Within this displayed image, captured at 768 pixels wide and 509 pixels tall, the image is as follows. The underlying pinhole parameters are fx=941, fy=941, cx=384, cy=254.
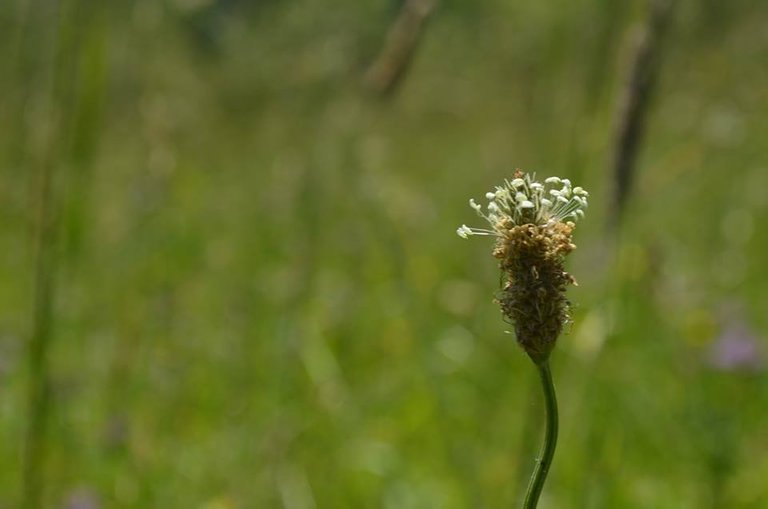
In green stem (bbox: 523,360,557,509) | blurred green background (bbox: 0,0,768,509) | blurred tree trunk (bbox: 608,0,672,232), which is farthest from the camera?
blurred green background (bbox: 0,0,768,509)

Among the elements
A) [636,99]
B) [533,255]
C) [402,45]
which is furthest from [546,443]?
[402,45]

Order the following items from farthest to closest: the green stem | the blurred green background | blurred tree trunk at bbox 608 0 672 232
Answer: the blurred green background → blurred tree trunk at bbox 608 0 672 232 → the green stem

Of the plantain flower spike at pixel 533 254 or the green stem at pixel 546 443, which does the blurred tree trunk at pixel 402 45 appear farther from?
the green stem at pixel 546 443

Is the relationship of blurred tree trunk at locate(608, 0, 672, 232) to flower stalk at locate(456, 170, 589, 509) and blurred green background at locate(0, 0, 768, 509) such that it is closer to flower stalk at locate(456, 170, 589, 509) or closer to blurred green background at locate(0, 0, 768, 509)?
blurred green background at locate(0, 0, 768, 509)

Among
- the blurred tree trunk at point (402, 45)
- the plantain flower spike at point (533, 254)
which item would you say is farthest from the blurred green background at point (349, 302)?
the plantain flower spike at point (533, 254)

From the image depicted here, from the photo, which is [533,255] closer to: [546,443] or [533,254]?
[533,254]

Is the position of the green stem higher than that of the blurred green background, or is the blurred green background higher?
the green stem

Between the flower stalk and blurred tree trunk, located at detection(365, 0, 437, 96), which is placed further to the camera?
blurred tree trunk, located at detection(365, 0, 437, 96)

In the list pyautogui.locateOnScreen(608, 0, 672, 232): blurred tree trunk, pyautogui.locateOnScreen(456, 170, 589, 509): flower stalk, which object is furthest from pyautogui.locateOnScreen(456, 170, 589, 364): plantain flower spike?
pyautogui.locateOnScreen(608, 0, 672, 232): blurred tree trunk
